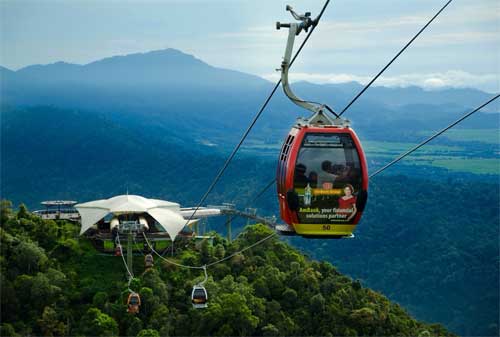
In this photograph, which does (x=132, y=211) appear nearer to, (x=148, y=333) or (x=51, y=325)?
(x=51, y=325)

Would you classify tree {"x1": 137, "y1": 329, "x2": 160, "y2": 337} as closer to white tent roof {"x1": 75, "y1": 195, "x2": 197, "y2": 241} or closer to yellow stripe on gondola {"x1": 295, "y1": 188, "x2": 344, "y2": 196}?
white tent roof {"x1": 75, "y1": 195, "x2": 197, "y2": 241}

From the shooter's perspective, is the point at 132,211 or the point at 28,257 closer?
the point at 28,257

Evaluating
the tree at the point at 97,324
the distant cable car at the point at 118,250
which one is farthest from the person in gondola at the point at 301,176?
the distant cable car at the point at 118,250

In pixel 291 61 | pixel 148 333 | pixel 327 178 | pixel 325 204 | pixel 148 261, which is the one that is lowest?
pixel 148 333

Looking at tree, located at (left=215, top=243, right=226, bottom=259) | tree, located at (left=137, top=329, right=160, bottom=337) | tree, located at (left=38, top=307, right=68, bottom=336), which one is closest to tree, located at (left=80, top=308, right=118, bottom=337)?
tree, located at (left=38, top=307, right=68, bottom=336)

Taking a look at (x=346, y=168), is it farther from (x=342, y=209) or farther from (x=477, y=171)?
(x=477, y=171)

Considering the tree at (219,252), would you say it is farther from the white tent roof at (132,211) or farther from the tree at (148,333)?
the tree at (148,333)

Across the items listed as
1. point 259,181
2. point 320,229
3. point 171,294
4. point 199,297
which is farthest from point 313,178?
point 259,181

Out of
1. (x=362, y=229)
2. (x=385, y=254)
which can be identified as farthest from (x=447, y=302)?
(x=362, y=229)
